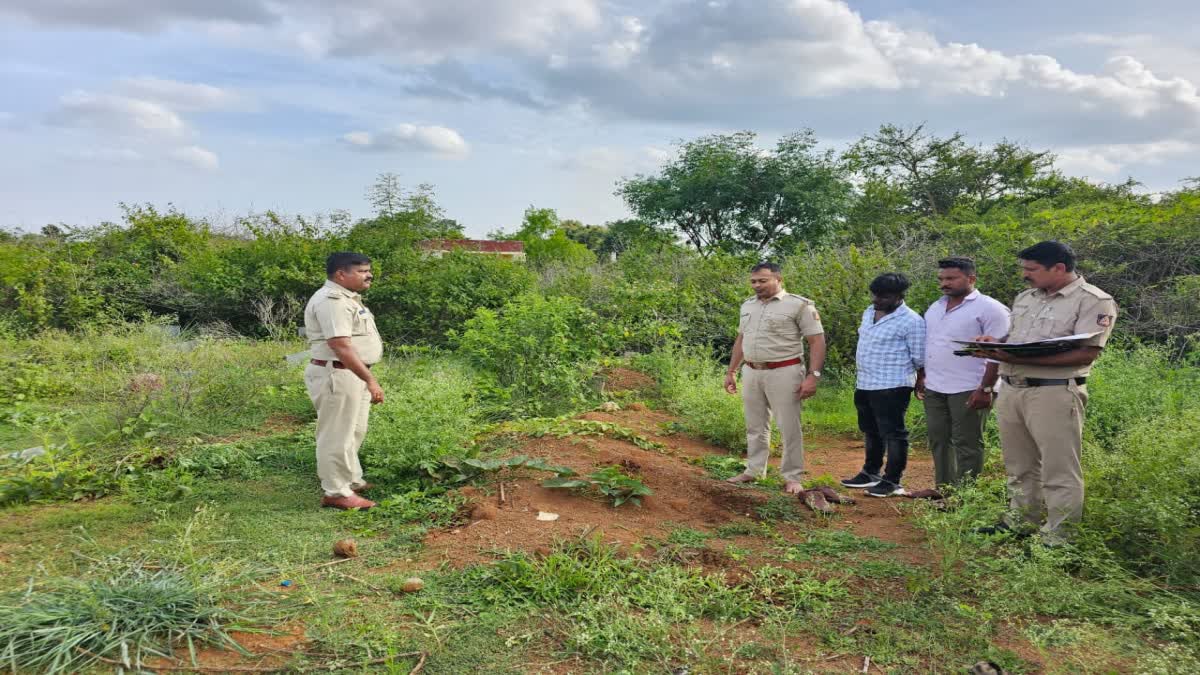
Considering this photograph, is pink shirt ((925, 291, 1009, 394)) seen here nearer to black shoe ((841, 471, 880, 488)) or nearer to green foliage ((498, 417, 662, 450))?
black shoe ((841, 471, 880, 488))

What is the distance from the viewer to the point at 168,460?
5773mm

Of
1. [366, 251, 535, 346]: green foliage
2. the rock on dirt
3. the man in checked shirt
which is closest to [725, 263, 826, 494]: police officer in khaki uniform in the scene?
the man in checked shirt

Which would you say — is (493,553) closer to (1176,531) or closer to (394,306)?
(1176,531)

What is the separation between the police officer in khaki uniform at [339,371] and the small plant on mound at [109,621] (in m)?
1.66

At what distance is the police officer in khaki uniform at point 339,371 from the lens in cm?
486

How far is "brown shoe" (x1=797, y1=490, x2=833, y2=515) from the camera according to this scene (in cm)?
485

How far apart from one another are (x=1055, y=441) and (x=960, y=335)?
1.16 meters

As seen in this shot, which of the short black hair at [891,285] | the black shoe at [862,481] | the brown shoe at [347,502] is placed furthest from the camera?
the black shoe at [862,481]

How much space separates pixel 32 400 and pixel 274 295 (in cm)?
546

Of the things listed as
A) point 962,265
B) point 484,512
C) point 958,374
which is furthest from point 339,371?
point 962,265

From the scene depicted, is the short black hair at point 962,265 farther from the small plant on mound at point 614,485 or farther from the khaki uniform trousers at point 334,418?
the khaki uniform trousers at point 334,418

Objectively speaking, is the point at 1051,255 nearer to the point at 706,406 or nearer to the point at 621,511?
the point at 621,511

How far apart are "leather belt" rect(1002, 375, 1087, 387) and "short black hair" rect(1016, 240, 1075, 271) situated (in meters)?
0.63

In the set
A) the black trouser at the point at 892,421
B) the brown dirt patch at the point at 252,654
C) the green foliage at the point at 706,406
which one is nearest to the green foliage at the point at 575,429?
the green foliage at the point at 706,406
